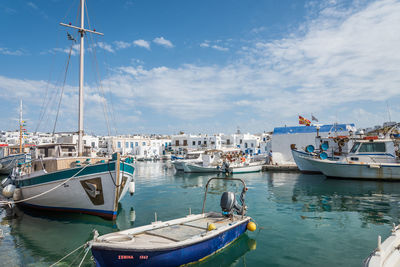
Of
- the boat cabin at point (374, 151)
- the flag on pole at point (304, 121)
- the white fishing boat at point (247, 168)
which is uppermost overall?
the flag on pole at point (304, 121)

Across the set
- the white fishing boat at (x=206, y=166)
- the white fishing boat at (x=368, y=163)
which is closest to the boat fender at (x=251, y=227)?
the white fishing boat at (x=368, y=163)

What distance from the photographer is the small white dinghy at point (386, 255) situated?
489cm

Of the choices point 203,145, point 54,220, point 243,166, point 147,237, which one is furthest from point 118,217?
point 203,145

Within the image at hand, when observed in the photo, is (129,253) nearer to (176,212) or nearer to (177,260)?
(177,260)

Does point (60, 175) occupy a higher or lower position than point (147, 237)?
higher

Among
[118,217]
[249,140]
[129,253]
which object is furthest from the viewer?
[249,140]

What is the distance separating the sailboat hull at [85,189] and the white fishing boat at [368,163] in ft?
67.3

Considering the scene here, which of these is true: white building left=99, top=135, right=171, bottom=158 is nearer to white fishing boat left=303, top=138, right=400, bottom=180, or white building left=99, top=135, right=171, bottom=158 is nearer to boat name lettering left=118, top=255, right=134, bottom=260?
white fishing boat left=303, top=138, right=400, bottom=180

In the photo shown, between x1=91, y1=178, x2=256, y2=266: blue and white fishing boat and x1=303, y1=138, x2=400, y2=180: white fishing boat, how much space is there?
18550mm

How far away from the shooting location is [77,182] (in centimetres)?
1258

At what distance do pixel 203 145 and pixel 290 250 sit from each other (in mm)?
62984

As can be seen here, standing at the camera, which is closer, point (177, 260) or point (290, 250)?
point (177, 260)

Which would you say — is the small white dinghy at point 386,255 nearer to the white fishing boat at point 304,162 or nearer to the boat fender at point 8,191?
the boat fender at point 8,191

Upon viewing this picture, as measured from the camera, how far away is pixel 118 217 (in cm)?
1357
